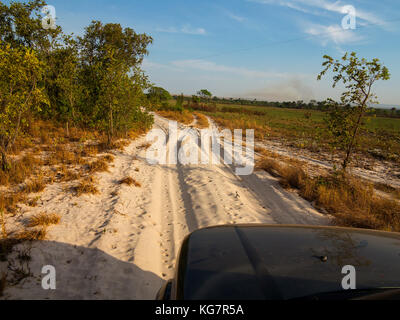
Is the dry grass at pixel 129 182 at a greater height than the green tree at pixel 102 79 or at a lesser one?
lesser

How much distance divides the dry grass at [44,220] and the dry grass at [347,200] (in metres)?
6.50

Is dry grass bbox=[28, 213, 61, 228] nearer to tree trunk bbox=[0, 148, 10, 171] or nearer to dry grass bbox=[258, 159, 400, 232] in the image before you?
tree trunk bbox=[0, 148, 10, 171]

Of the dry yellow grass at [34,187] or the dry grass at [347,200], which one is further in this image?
the dry yellow grass at [34,187]

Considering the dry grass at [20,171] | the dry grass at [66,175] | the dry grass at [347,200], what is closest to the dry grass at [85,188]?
the dry grass at [66,175]

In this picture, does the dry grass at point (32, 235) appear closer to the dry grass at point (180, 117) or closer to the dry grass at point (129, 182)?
the dry grass at point (129, 182)

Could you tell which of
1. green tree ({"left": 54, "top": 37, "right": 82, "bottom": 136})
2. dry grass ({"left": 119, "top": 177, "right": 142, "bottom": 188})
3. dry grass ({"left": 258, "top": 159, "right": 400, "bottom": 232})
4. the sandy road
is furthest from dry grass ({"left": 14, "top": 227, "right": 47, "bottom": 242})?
green tree ({"left": 54, "top": 37, "right": 82, "bottom": 136})

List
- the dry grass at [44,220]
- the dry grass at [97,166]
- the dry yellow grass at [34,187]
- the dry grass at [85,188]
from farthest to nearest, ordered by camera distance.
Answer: the dry grass at [97,166], the dry grass at [85,188], the dry yellow grass at [34,187], the dry grass at [44,220]

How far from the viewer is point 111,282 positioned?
11.6 ft

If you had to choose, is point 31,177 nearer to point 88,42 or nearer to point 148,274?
point 148,274

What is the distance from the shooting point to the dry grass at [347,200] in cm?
554

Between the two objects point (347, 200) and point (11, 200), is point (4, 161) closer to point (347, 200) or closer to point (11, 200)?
point (11, 200)

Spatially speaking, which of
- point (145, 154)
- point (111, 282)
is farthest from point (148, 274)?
point (145, 154)

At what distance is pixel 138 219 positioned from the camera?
5598 millimetres
